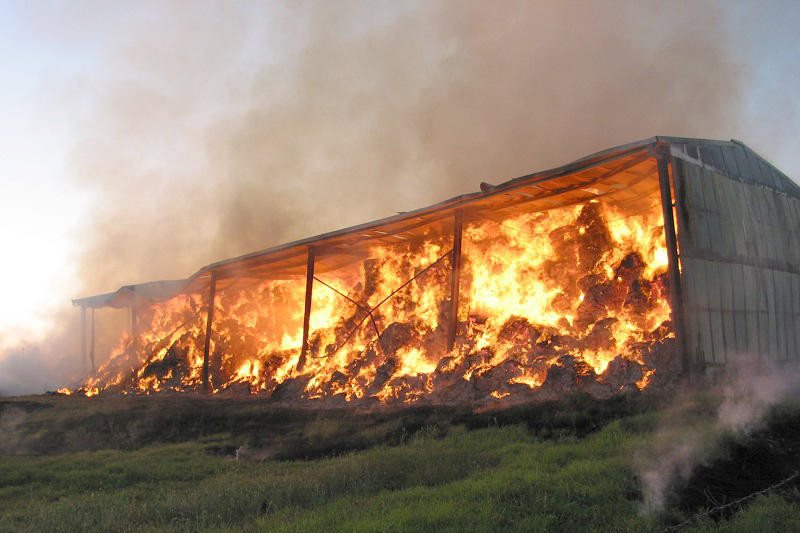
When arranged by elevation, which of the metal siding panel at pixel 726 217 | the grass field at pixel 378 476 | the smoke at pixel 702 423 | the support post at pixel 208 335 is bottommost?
the grass field at pixel 378 476

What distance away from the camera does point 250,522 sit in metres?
7.41

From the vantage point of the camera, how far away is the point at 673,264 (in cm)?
1402

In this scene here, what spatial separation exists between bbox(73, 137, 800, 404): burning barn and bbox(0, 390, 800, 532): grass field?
2.95 metres

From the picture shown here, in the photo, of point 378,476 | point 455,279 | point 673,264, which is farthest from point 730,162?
point 378,476

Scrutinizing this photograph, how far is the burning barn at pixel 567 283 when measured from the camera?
1456 centimetres

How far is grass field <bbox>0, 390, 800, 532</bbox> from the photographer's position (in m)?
6.66

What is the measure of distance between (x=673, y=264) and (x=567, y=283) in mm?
4713

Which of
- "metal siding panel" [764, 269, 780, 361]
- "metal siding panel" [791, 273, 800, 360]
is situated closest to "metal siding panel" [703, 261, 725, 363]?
"metal siding panel" [764, 269, 780, 361]

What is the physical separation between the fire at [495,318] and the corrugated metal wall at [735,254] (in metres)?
1.18

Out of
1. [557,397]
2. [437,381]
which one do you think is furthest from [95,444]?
[557,397]

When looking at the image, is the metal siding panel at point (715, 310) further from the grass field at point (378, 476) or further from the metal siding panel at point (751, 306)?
the grass field at point (378, 476)

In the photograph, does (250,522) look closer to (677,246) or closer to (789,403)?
(789,403)

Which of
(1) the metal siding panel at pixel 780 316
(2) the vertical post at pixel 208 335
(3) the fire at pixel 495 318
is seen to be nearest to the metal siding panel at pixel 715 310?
(3) the fire at pixel 495 318

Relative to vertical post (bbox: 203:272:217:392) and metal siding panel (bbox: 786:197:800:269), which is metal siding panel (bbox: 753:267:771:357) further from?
vertical post (bbox: 203:272:217:392)
